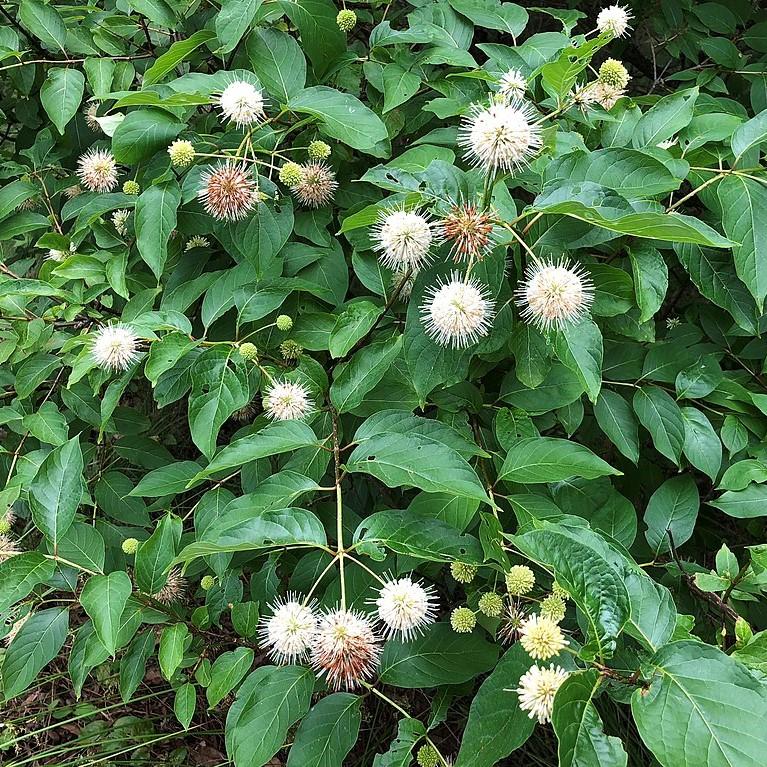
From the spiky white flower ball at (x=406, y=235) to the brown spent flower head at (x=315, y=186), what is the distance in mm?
471

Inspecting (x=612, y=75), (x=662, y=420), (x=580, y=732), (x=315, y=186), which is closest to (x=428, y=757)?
(x=580, y=732)

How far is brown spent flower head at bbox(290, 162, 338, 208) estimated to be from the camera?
1570 millimetres

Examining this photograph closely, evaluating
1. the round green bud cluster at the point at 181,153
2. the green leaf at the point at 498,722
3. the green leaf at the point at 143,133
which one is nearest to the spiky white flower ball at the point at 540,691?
the green leaf at the point at 498,722

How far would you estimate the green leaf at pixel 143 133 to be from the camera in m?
1.49

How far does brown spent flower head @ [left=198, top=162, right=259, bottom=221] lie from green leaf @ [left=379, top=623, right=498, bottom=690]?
3.20 ft

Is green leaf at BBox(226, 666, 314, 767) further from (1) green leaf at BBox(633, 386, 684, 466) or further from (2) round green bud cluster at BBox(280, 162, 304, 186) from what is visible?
(2) round green bud cluster at BBox(280, 162, 304, 186)

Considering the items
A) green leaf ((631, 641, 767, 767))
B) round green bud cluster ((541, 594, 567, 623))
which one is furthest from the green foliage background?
round green bud cluster ((541, 594, 567, 623))

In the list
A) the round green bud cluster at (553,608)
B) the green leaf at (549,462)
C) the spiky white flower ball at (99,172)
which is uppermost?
the spiky white flower ball at (99,172)

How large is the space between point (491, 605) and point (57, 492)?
2.95 ft

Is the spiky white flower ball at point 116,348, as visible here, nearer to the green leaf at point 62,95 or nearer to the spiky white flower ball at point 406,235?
the spiky white flower ball at point 406,235

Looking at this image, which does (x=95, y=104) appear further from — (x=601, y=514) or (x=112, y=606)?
(x=601, y=514)

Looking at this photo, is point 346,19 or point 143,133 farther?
point 346,19

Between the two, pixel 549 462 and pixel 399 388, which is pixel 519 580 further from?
pixel 399 388

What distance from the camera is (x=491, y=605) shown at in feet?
4.16
